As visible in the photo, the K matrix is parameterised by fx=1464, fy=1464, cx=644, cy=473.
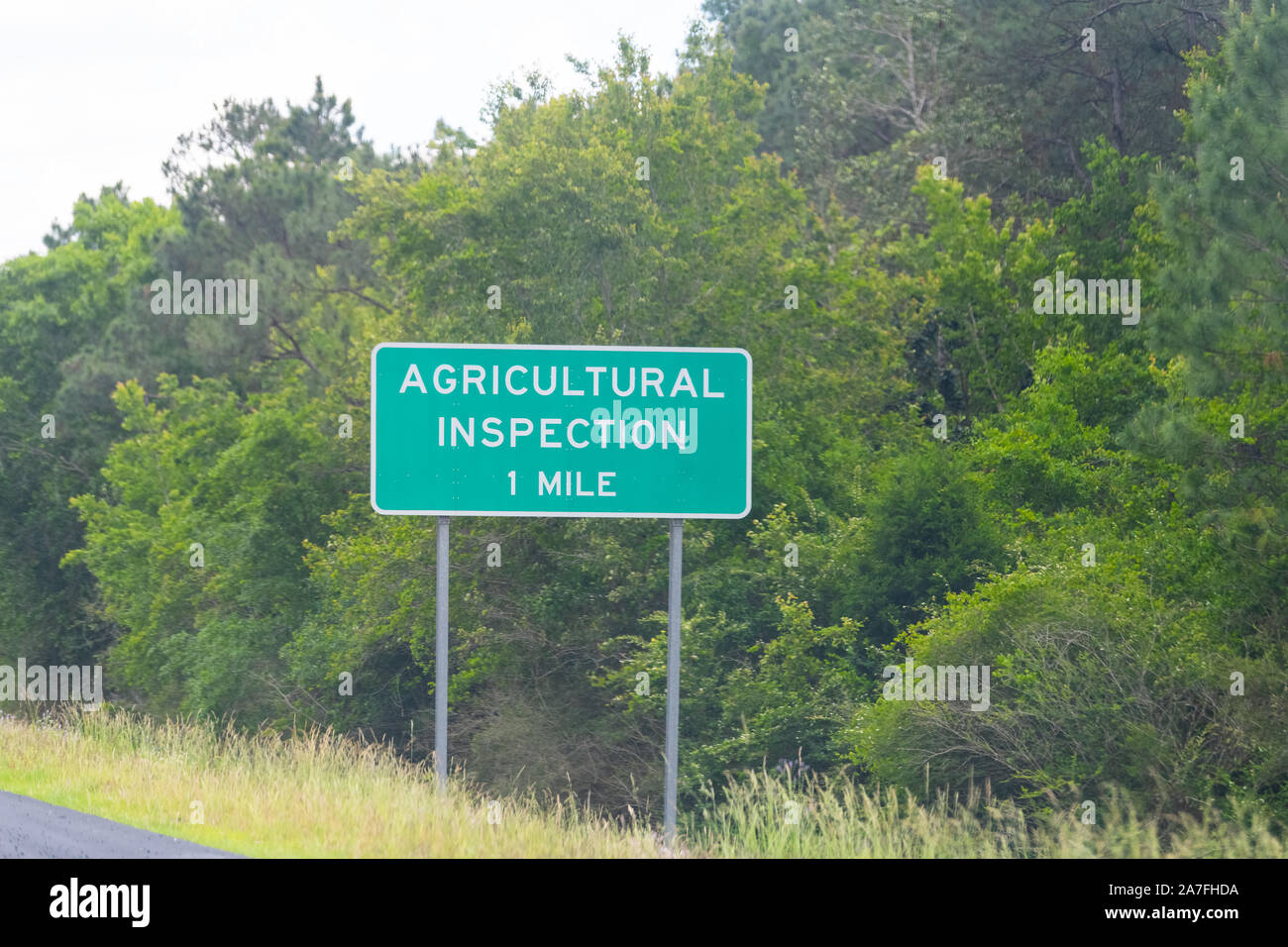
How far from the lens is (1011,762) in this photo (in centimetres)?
1551

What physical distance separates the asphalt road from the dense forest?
9.50m

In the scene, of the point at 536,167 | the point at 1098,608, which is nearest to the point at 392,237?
the point at 536,167

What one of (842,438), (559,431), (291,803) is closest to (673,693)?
(559,431)

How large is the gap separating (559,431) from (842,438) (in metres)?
16.5

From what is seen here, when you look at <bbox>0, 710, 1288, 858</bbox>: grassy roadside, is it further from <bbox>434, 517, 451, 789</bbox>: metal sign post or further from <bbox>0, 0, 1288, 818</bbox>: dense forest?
<bbox>0, 0, 1288, 818</bbox>: dense forest

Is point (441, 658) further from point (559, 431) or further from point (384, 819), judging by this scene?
point (559, 431)

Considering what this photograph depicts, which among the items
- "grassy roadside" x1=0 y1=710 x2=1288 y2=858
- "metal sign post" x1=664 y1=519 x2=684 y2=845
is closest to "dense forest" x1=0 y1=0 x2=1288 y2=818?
"grassy roadside" x1=0 y1=710 x2=1288 y2=858

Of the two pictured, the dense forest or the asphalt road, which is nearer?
the asphalt road

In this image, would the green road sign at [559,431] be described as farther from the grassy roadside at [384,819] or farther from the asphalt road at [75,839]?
the asphalt road at [75,839]

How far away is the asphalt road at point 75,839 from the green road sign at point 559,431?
276 cm

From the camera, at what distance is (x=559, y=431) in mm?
10273

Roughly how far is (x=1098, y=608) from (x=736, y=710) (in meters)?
7.07

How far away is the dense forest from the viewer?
16.8 m

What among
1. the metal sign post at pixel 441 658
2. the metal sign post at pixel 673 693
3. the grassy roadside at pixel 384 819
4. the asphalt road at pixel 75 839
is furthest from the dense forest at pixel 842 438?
the asphalt road at pixel 75 839
